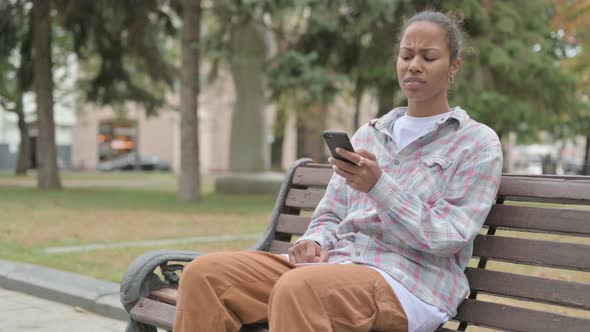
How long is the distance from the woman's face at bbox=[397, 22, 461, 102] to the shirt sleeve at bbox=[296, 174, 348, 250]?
49cm

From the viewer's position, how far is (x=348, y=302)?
8.77ft

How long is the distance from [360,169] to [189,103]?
14590 millimetres

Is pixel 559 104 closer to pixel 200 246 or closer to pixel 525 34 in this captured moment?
pixel 525 34

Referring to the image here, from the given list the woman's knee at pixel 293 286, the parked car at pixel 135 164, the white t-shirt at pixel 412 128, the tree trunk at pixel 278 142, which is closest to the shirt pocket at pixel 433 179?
the white t-shirt at pixel 412 128

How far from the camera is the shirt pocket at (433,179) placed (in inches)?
113

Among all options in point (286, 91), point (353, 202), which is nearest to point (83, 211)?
point (286, 91)

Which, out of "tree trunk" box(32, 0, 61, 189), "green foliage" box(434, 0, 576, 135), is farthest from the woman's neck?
"tree trunk" box(32, 0, 61, 189)

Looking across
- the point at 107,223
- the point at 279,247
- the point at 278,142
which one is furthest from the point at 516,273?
the point at 278,142

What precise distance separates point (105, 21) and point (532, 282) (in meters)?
18.2

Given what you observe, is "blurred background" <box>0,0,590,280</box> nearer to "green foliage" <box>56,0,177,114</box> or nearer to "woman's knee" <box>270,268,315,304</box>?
"green foliage" <box>56,0,177,114</box>

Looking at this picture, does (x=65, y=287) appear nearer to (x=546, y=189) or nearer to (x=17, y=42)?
(x=546, y=189)

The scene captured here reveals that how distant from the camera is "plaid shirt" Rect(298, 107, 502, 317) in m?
2.74

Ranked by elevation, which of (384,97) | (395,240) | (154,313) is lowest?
(154,313)

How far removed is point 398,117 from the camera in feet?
10.6
